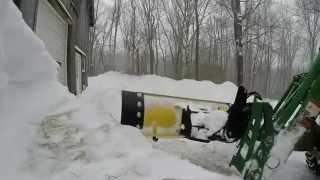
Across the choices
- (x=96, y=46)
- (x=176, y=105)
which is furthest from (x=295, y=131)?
(x=96, y=46)

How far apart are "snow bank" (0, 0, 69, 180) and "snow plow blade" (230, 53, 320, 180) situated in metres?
2.14

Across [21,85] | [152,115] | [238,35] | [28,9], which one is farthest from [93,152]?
[238,35]

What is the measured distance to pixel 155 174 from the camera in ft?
13.2

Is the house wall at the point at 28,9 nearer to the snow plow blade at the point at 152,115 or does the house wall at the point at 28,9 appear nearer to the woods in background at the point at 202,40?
the snow plow blade at the point at 152,115

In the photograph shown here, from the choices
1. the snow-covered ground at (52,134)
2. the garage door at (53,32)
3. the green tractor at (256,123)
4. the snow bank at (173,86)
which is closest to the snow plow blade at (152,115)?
the green tractor at (256,123)

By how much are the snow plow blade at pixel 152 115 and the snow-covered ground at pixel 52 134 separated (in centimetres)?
33

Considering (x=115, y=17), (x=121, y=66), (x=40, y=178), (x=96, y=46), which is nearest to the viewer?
(x=40, y=178)

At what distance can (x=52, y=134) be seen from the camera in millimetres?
4031

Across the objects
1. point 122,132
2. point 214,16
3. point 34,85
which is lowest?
point 122,132

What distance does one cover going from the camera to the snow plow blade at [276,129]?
180 inches

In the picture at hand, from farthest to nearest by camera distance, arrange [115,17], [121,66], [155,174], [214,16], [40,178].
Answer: [121,66], [115,17], [214,16], [155,174], [40,178]

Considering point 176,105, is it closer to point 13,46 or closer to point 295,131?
point 295,131

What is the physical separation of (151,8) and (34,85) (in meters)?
39.8

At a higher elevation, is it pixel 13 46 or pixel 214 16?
pixel 214 16
